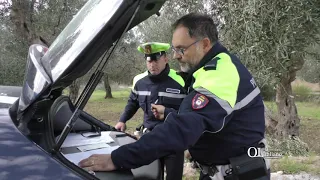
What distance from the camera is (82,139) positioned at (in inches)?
84.0

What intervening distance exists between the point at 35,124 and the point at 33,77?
0.19m

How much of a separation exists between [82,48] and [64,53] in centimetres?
17

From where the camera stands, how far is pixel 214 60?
2086 mm

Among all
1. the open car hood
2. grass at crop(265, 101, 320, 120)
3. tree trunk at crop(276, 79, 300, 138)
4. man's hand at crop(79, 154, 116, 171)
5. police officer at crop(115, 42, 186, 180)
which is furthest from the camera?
grass at crop(265, 101, 320, 120)

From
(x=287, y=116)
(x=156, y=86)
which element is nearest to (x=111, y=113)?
(x=287, y=116)

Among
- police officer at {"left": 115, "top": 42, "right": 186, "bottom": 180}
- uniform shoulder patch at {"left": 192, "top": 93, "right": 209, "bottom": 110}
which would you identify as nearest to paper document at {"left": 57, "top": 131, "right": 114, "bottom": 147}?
uniform shoulder patch at {"left": 192, "top": 93, "right": 209, "bottom": 110}

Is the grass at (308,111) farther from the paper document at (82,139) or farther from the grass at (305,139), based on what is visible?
the paper document at (82,139)

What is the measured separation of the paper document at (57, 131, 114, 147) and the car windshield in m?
0.39

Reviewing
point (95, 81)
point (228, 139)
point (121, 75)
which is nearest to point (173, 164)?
point (228, 139)

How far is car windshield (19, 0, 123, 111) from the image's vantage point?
1.55 meters

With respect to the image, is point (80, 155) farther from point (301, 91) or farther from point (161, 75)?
point (301, 91)

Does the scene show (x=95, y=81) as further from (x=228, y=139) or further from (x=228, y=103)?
(x=228, y=139)

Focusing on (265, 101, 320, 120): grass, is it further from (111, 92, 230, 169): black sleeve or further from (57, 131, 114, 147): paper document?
(111, 92, 230, 169): black sleeve

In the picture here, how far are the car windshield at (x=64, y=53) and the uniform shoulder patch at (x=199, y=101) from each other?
0.63 meters
